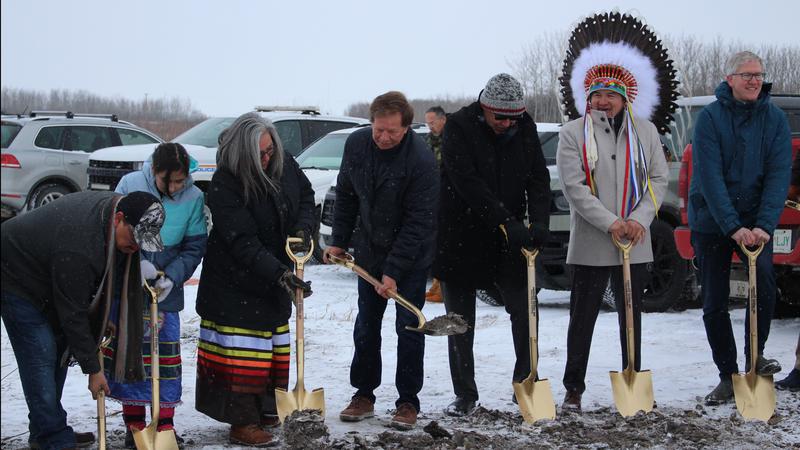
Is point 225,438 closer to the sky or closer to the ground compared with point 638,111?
closer to the ground

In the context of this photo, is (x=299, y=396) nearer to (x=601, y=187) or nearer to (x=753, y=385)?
(x=601, y=187)

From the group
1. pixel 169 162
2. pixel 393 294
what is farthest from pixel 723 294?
pixel 169 162

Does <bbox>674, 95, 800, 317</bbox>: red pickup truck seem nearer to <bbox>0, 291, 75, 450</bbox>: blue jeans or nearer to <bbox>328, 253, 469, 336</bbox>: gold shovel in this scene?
<bbox>328, 253, 469, 336</bbox>: gold shovel

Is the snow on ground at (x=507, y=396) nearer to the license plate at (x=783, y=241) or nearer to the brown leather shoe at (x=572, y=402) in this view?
the brown leather shoe at (x=572, y=402)

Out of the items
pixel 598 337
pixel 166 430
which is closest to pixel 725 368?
pixel 598 337

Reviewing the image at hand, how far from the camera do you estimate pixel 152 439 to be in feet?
16.2

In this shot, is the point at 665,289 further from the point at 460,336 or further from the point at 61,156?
the point at 61,156

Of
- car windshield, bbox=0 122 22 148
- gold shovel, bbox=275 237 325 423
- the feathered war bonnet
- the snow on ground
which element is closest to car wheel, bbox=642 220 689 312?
the snow on ground

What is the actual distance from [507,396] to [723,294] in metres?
1.40

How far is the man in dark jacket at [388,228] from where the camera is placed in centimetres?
560

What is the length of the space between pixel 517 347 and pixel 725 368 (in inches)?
49.4

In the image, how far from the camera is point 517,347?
608 centimetres

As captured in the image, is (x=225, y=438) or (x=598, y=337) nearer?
(x=225, y=438)

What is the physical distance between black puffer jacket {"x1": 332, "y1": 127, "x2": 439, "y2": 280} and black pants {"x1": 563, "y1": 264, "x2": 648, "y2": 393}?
92 centimetres
